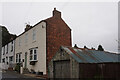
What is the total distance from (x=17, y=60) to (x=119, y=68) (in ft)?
73.5

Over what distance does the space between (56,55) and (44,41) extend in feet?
21.8

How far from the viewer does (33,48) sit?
23.2 metres

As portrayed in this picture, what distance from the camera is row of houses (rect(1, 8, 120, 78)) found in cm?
1160

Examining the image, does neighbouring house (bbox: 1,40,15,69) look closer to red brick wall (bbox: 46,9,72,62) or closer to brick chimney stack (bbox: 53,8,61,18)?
red brick wall (bbox: 46,9,72,62)

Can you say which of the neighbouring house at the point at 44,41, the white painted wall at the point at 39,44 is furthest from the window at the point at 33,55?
the white painted wall at the point at 39,44

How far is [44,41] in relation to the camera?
20.6m

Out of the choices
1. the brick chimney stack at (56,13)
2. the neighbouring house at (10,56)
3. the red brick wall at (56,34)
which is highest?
the brick chimney stack at (56,13)

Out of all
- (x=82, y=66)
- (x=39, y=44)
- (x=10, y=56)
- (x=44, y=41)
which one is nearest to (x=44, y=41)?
(x=44, y=41)

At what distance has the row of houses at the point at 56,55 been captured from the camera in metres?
11.6

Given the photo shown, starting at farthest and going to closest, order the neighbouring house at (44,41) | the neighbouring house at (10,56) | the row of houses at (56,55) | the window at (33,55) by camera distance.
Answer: the neighbouring house at (10,56) → the window at (33,55) → the neighbouring house at (44,41) → the row of houses at (56,55)

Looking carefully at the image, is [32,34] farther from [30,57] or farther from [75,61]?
[75,61]

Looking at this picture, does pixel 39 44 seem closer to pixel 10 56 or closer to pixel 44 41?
pixel 44 41

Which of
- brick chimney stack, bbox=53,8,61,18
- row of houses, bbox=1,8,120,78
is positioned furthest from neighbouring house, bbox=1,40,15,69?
brick chimney stack, bbox=53,8,61,18

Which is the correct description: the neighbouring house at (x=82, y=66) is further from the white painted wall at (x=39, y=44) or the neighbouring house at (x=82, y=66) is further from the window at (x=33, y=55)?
the window at (x=33, y=55)
